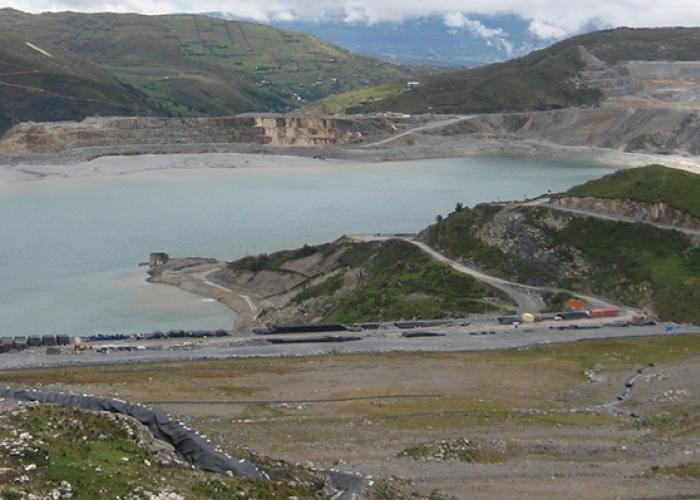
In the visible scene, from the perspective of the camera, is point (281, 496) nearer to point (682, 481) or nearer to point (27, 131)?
point (682, 481)

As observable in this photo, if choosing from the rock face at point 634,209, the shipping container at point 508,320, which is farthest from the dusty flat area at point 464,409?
the rock face at point 634,209

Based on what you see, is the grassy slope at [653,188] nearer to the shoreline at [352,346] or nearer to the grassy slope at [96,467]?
the shoreline at [352,346]

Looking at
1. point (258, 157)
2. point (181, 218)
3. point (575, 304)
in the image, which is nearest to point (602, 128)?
point (258, 157)

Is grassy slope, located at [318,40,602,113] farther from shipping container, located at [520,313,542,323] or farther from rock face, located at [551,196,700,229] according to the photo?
shipping container, located at [520,313,542,323]

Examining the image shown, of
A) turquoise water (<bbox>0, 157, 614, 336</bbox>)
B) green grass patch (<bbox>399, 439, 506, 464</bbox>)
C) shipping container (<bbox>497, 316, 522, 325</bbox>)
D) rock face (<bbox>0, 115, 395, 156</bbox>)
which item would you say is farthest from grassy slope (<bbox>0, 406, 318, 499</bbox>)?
rock face (<bbox>0, 115, 395, 156</bbox>)

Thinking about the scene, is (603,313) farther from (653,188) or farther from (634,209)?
(653,188)

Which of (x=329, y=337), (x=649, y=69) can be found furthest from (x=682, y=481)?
(x=649, y=69)
